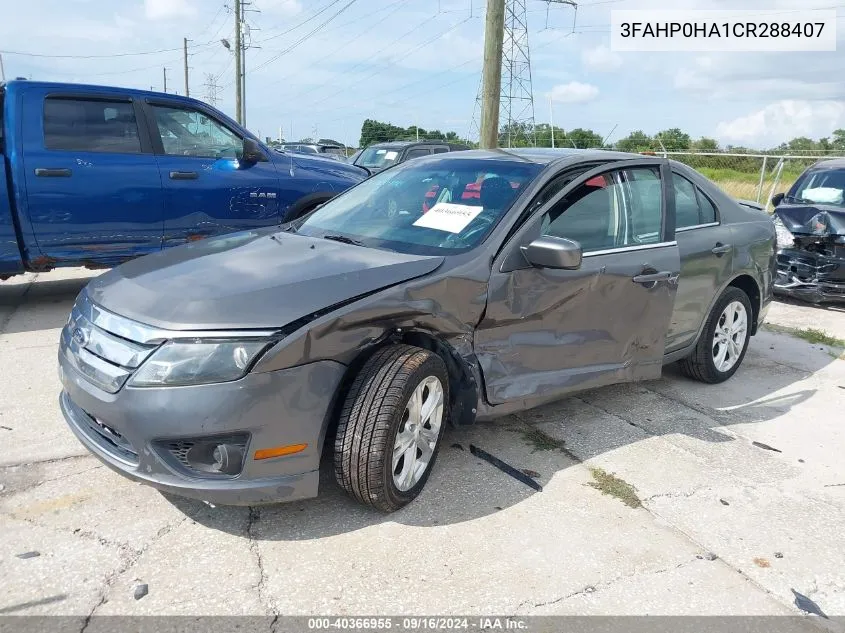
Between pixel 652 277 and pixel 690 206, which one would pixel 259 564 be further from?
pixel 690 206

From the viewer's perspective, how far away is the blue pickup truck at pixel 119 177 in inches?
231

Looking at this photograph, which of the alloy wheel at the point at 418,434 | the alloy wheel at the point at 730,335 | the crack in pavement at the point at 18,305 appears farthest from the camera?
the crack in pavement at the point at 18,305

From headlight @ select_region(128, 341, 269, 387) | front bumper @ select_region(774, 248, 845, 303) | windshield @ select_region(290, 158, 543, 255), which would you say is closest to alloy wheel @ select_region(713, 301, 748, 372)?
windshield @ select_region(290, 158, 543, 255)

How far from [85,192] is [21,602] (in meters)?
4.41

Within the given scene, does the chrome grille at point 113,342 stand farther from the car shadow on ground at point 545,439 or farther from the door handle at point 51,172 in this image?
the door handle at point 51,172

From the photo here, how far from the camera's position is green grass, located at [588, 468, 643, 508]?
3324 millimetres

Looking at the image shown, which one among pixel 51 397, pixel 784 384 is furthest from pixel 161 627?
pixel 784 384

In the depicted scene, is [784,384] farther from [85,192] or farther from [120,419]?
[85,192]

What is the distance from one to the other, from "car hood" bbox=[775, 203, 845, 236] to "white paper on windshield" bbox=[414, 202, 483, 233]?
576 centimetres

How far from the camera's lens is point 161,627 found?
2314 millimetres

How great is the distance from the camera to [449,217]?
365 cm

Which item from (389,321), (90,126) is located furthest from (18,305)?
(389,321)

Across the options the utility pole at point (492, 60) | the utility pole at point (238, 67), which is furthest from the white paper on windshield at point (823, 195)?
the utility pole at point (238, 67)

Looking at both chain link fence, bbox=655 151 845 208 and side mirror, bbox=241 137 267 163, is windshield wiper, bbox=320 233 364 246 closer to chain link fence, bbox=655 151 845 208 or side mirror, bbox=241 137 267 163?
side mirror, bbox=241 137 267 163
